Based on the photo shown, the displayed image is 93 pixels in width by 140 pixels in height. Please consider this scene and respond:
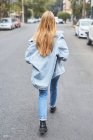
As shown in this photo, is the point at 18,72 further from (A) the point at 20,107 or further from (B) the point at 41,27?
(B) the point at 41,27

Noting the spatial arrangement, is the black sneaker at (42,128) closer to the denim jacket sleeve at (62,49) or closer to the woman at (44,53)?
the woman at (44,53)

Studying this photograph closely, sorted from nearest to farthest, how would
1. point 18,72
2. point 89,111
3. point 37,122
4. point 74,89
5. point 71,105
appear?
point 37,122
point 89,111
point 71,105
point 74,89
point 18,72

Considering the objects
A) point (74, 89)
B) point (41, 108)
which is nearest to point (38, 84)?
point (41, 108)

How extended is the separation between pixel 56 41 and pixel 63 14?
88.0 m

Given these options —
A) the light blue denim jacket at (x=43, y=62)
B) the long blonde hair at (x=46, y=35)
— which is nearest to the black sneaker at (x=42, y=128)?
the light blue denim jacket at (x=43, y=62)

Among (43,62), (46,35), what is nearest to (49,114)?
(43,62)

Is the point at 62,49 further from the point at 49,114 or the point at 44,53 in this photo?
the point at 49,114

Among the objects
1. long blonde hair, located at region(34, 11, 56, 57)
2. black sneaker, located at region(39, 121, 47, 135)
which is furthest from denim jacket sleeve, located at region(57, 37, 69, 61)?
black sneaker, located at region(39, 121, 47, 135)

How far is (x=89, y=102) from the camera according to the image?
736cm

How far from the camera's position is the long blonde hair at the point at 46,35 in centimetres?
544

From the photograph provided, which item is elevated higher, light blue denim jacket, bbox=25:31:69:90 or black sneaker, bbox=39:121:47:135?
light blue denim jacket, bbox=25:31:69:90

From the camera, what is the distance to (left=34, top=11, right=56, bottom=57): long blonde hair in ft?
17.8

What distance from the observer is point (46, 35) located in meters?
5.45

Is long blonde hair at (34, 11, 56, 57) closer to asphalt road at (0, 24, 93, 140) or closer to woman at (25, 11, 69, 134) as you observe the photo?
woman at (25, 11, 69, 134)
